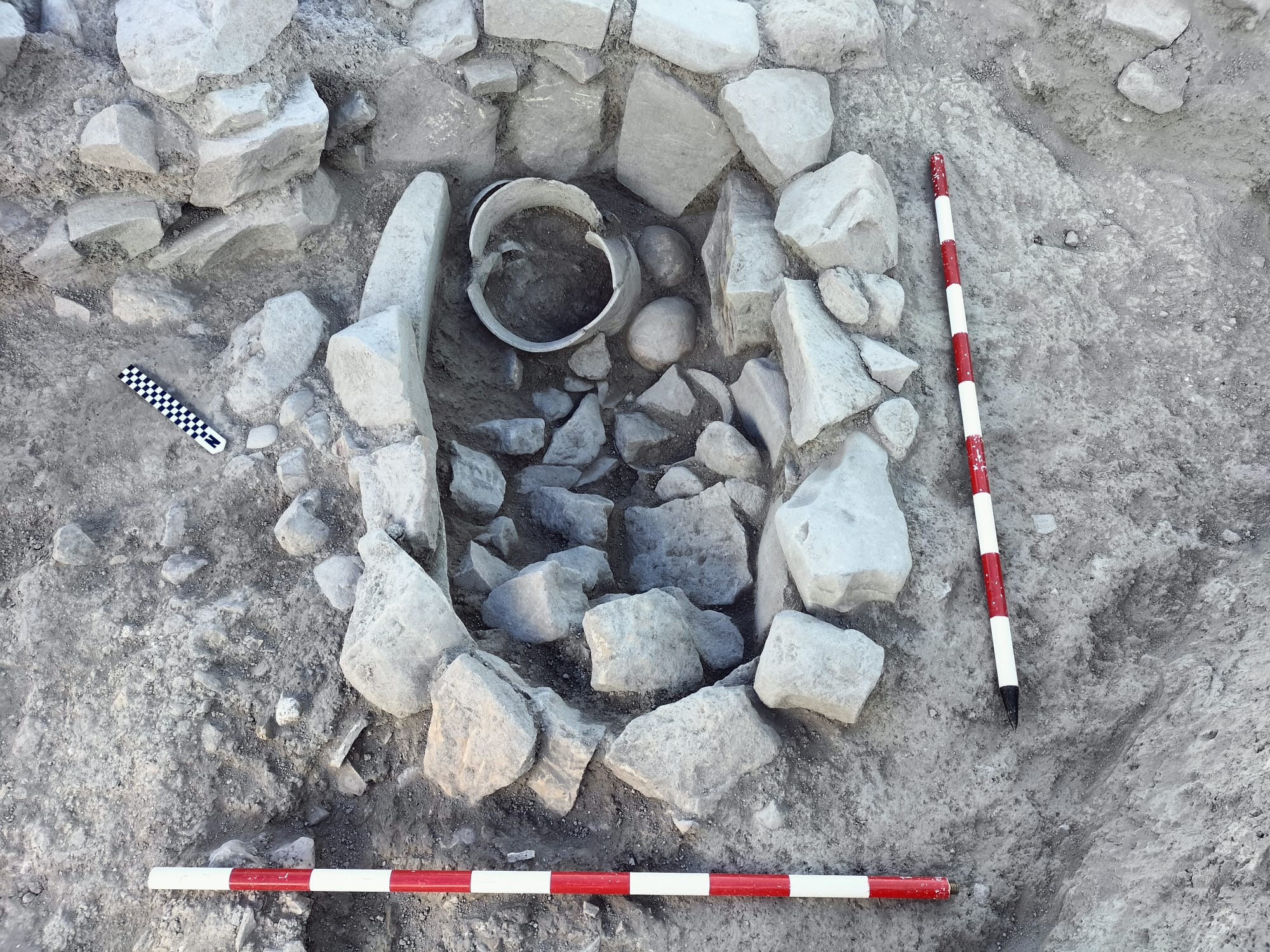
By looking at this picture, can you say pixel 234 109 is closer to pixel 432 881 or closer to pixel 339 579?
pixel 339 579

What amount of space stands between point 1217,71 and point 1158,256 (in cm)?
64

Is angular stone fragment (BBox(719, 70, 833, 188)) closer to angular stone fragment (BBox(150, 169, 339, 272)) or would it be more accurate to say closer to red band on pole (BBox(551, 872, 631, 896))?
angular stone fragment (BBox(150, 169, 339, 272))

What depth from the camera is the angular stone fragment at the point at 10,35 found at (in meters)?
2.66

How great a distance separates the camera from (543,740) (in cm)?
233

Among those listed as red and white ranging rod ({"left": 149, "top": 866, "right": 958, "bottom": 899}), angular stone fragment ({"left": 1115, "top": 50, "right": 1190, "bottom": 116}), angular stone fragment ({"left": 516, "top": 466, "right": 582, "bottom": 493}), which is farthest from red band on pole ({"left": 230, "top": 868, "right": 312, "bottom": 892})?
angular stone fragment ({"left": 1115, "top": 50, "right": 1190, "bottom": 116})

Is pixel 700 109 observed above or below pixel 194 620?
above

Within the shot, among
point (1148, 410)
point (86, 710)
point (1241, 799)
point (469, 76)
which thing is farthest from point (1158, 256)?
point (86, 710)

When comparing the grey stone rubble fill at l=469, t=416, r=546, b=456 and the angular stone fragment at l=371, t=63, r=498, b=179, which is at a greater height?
the angular stone fragment at l=371, t=63, r=498, b=179

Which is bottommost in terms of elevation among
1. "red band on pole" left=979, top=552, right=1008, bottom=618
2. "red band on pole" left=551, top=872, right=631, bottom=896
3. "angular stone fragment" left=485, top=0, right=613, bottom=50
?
"red band on pole" left=551, top=872, right=631, bottom=896

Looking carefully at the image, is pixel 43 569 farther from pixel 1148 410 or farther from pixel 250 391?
pixel 1148 410

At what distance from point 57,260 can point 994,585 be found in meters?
2.91

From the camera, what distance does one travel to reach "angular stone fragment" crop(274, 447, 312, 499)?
270cm

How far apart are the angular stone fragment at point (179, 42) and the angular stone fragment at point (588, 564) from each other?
1.74 meters

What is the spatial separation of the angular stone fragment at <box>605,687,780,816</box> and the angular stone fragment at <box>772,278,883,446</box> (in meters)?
0.84
